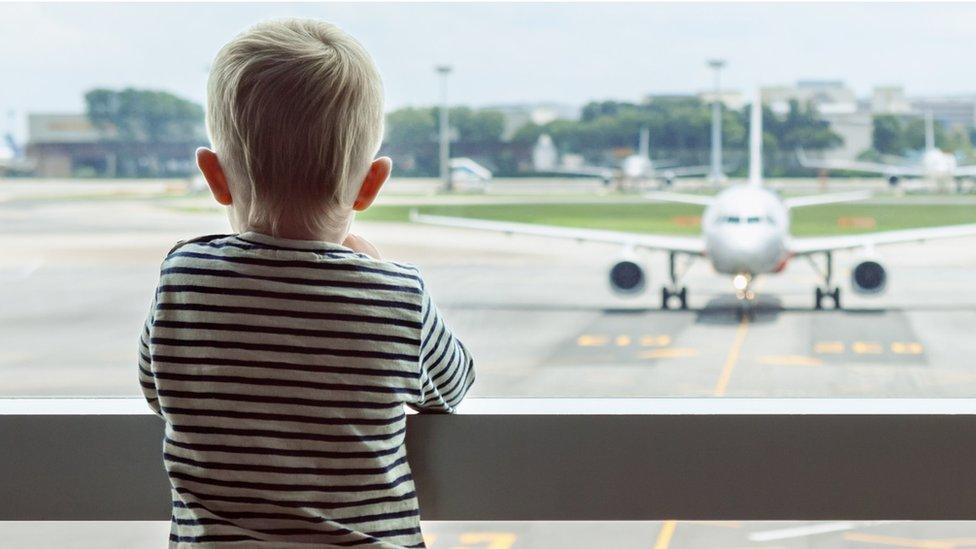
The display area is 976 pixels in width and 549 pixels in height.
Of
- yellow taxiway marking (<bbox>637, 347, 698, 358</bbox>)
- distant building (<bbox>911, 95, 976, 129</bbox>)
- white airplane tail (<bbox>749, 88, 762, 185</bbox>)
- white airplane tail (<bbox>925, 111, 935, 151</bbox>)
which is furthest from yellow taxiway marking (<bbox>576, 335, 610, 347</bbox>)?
distant building (<bbox>911, 95, 976, 129</bbox>)

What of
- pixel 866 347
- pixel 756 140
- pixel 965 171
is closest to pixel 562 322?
pixel 756 140

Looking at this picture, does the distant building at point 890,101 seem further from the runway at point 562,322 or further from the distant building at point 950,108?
the runway at point 562,322

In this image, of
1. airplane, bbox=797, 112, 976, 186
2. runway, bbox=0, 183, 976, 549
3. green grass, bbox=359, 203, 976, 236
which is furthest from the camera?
green grass, bbox=359, 203, 976, 236

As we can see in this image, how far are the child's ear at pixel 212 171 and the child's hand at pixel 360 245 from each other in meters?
0.08

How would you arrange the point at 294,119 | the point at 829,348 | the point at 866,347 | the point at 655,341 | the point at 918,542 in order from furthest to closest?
the point at 655,341, the point at 866,347, the point at 829,348, the point at 918,542, the point at 294,119

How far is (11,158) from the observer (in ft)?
7.51

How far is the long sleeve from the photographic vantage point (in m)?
0.62

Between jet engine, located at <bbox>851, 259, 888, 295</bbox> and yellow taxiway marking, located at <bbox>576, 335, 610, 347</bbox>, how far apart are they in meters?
3.25

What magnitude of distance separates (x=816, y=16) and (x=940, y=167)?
18554mm

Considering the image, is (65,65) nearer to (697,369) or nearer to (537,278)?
(697,369)

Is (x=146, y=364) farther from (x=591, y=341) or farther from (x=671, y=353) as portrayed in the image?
(x=591, y=341)

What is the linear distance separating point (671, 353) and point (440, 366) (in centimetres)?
847

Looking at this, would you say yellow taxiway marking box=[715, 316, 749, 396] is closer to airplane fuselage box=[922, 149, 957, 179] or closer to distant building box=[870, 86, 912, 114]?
distant building box=[870, 86, 912, 114]

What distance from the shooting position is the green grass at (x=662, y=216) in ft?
57.8
